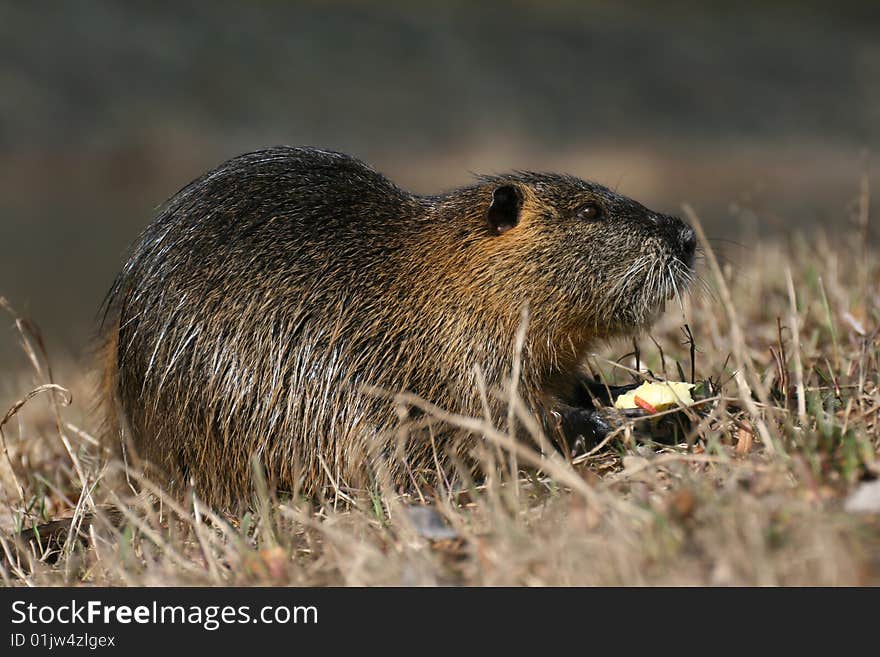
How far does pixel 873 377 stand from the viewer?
3205 mm

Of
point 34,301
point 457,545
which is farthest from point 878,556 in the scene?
point 34,301

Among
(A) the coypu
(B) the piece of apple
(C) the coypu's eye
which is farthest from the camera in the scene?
(C) the coypu's eye

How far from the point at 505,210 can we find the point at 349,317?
0.59 metres

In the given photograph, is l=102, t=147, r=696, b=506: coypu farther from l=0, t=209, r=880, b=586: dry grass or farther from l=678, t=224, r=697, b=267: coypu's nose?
l=0, t=209, r=880, b=586: dry grass

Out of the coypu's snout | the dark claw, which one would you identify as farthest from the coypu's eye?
the dark claw

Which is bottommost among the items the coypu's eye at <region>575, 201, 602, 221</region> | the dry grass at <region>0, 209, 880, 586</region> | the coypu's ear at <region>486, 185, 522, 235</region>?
the dry grass at <region>0, 209, 880, 586</region>

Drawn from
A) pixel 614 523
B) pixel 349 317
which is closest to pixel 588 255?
pixel 349 317

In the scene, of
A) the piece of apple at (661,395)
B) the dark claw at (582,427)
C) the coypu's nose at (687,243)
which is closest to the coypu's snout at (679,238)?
the coypu's nose at (687,243)

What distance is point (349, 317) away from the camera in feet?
10.8

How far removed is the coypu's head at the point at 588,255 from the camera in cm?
323

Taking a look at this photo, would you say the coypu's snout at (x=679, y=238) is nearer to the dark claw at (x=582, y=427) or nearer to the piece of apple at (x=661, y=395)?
the piece of apple at (x=661, y=395)

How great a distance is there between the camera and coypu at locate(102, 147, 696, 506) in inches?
126
